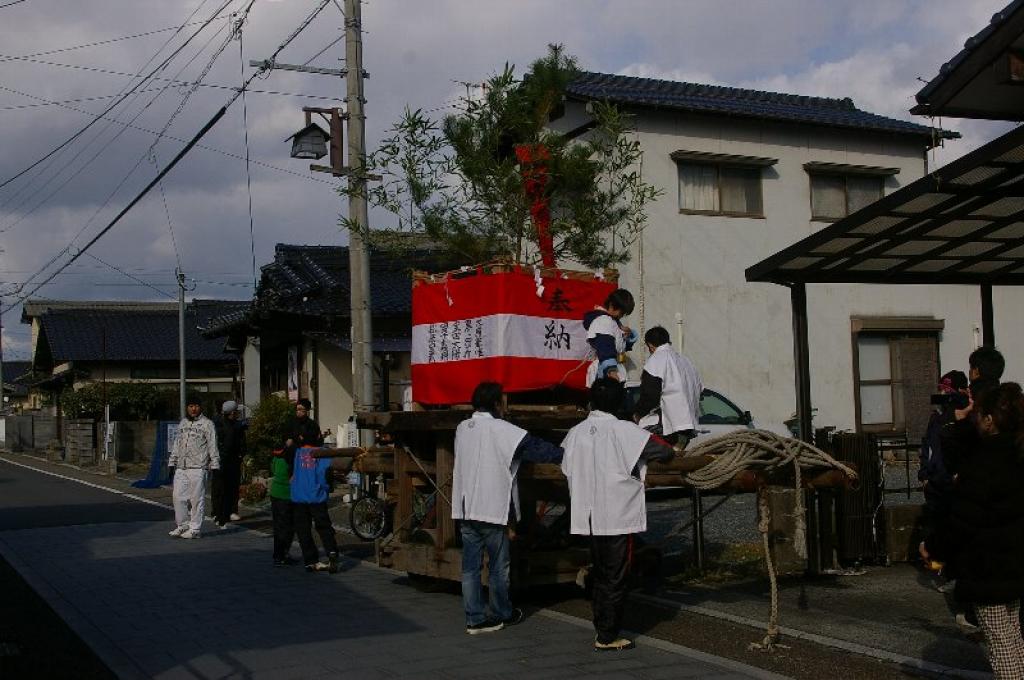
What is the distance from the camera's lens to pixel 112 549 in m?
13.6

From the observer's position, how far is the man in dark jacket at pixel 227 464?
16.5 metres

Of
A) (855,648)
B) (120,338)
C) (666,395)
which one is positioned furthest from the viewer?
(120,338)

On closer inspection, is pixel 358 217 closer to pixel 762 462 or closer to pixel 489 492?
pixel 489 492

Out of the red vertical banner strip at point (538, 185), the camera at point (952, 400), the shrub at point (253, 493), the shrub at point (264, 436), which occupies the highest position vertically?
the red vertical banner strip at point (538, 185)

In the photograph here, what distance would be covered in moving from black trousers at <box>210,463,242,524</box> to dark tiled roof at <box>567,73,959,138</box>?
8.40 metres

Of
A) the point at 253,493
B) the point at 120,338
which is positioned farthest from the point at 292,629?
the point at 120,338

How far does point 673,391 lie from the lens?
852 centimetres

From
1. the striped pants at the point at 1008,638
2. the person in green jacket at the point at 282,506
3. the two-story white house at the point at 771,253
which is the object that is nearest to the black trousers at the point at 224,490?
the person in green jacket at the point at 282,506

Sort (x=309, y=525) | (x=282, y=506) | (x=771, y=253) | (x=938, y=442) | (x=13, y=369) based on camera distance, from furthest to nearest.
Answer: (x=13, y=369)
(x=771, y=253)
(x=282, y=506)
(x=309, y=525)
(x=938, y=442)

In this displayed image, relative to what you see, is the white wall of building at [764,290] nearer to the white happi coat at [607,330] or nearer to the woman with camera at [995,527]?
the white happi coat at [607,330]

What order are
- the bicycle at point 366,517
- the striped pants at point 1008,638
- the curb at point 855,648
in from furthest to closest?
the bicycle at point 366,517 < the curb at point 855,648 < the striped pants at point 1008,638

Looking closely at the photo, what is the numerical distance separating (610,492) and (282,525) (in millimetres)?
5623

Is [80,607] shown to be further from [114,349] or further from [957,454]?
[114,349]

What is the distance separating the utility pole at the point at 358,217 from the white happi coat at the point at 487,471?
6562 mm
